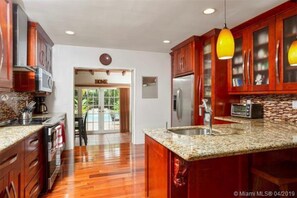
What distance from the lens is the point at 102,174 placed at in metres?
2.93

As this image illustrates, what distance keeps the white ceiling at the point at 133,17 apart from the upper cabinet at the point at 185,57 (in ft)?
0.59

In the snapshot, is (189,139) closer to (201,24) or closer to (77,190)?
(77,190)

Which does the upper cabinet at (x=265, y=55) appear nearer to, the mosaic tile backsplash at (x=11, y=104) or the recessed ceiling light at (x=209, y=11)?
the recessed ceiling light at (x=209, y=11)

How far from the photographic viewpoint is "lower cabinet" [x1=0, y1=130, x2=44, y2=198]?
4.65ft

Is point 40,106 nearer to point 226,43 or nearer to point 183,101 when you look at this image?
point 183,101

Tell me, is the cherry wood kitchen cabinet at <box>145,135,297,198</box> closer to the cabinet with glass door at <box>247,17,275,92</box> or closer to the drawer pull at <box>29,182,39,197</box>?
the cabinet with glass door at <box>247,17,275,92</box>

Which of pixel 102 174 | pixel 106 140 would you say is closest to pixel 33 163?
pixel 102 174

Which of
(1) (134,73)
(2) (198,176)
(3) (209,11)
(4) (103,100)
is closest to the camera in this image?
(2) (198,176)

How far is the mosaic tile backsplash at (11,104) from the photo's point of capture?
8.34ft

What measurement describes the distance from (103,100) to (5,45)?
16.8ft

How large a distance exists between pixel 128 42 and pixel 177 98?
1619 millimetres

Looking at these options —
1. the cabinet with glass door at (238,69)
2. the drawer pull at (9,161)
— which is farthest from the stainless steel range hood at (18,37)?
the cabinet with glass door at (238,69)

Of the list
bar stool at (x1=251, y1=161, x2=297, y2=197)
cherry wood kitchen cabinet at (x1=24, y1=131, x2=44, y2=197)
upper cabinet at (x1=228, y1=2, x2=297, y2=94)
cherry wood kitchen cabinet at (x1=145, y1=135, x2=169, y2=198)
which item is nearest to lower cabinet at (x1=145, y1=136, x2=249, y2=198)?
cherry wood kitchen cabinet at (x1=145, y1=135, x2=169, y2=198)

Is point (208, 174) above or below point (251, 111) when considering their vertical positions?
below
